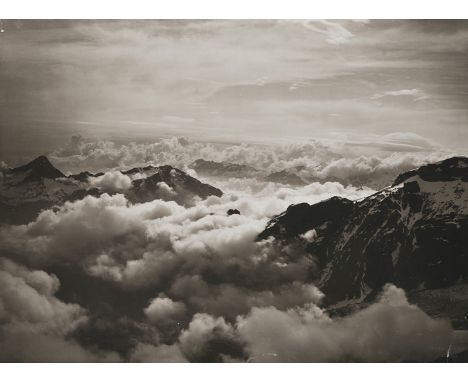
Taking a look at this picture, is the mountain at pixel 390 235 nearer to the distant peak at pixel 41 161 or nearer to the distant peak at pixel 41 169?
the distant peak at pixel 41 169

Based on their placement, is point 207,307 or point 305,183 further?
point 305,183

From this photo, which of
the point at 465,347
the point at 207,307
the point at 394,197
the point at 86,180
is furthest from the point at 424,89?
the point at 86,180

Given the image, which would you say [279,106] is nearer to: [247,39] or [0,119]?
[247,39]

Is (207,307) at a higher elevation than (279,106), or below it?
below
